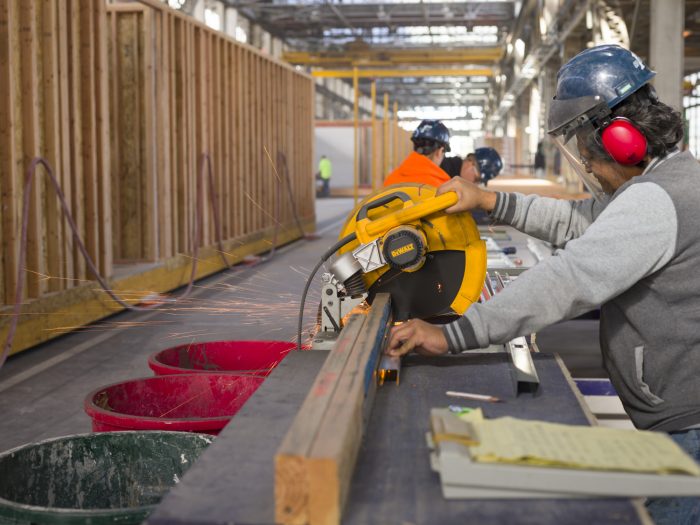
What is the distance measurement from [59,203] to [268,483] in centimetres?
622

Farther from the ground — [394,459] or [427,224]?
[427,224]

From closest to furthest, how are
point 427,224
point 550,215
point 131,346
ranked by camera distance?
point 427,224, point 550,215, point 131,346

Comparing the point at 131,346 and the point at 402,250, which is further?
the point at 131,346

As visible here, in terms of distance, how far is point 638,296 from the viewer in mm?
2279

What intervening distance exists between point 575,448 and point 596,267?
1.82ft

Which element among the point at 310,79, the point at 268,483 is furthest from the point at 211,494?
the point at 310,79

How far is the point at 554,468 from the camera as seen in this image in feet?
5.22

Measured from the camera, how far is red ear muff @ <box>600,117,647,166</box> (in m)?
2.35

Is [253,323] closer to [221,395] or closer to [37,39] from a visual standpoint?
[37,39]

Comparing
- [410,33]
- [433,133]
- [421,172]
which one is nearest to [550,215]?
[421,172]

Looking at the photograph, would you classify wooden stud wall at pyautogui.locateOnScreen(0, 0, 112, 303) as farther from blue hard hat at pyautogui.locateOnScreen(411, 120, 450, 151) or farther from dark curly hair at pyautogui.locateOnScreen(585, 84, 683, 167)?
dark curly hair at pyautogui.locateOnScreen(585, 84, 683, 167)

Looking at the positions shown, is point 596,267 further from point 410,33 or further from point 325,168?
point 410,33

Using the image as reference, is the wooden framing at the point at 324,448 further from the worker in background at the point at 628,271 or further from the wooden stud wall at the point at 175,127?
the wooden stud wall at the point at 175,127

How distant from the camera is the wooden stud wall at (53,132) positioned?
6.62 meters
